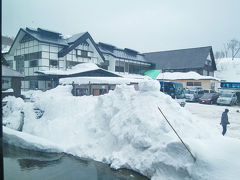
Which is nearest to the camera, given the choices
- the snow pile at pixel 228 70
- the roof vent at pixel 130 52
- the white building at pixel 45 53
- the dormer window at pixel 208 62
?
the white building at pixel 45 53

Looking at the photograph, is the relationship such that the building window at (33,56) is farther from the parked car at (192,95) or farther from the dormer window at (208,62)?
the dormer window at (208,62)

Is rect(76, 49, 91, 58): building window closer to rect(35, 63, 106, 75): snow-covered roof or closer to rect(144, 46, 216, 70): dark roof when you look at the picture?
rect(35, 63, 106, 75): snow-covered roof

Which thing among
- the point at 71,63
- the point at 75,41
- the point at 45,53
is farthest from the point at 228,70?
the point at 45,53

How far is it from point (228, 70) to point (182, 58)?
23603mm

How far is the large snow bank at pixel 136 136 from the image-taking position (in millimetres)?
4148

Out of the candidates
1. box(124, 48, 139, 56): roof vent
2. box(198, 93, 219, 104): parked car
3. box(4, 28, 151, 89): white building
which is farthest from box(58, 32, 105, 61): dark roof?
box(198, 93, 219, 104): parked car

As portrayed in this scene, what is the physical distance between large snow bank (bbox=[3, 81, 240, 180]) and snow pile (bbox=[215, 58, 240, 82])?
4472 cm

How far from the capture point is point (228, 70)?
48.2m

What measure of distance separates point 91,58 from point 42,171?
1992 cm

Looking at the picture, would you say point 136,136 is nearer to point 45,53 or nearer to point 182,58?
point 45,53

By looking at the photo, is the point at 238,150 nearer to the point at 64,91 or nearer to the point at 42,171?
the point at 42,171

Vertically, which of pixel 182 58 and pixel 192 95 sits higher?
pixel 182 58

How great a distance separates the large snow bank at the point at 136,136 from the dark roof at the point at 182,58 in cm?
2653

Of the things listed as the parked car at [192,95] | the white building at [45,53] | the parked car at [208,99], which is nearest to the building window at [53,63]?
the white building at [45,53]
